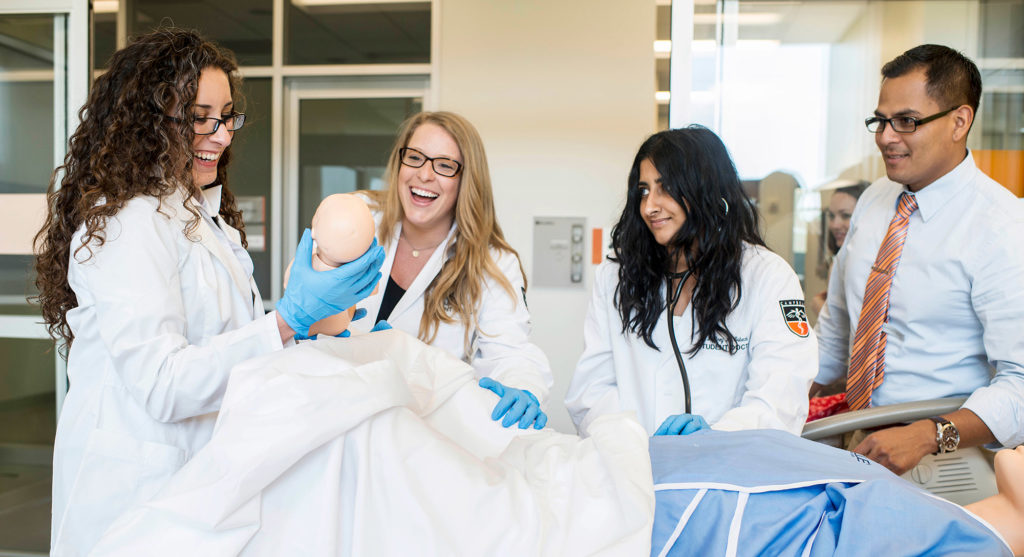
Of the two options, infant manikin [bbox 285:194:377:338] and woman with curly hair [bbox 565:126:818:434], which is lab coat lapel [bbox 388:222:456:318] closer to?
woman with curly hair [bbox 565:126:818:434]

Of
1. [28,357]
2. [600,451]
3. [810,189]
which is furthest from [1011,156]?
[28,357]

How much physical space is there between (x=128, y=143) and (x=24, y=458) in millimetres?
2008

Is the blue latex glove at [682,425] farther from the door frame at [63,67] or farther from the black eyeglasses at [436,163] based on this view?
the door frame at [63,67]

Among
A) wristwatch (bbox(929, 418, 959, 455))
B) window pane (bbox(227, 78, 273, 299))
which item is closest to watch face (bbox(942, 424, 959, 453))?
wristwatch (bbox(929, 418, 959, 455))

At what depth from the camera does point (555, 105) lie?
3.77m

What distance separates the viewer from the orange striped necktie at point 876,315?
192cm

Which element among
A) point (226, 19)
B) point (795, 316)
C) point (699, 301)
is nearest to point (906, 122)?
point (795, 316)

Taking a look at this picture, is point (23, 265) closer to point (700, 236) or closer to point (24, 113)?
point (24, 113)

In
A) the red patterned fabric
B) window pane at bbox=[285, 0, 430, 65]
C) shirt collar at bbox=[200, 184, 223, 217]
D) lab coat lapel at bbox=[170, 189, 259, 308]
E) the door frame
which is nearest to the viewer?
lab coat lapel at bbox=[170, 189, 259, 308]

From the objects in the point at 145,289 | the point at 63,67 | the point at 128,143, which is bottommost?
the point at 145,289

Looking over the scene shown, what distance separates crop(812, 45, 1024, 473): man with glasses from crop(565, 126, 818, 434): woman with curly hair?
1.16 feet

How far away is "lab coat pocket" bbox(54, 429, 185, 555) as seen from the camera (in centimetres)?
128

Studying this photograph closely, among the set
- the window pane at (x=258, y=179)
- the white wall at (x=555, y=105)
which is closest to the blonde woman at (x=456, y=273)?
the white wall at (x=555, y=105)

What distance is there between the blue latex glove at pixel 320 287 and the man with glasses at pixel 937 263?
1419 mm
